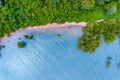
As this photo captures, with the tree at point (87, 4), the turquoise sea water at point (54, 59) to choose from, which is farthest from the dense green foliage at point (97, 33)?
the tree at point (87, 4)

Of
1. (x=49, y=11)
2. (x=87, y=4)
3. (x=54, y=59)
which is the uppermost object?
(x=87, y=4)

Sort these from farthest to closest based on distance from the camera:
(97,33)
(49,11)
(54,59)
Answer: (54,59) < (97,33) < (49,11)

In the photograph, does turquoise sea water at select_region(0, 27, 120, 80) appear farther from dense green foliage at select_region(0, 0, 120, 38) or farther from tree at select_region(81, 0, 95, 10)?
tree at select_region(81, 0, 95, 10)

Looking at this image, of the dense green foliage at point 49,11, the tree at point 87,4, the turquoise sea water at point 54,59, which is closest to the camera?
the tree at point 87,4

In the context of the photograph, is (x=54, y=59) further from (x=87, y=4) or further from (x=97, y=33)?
(x=87, y=4)

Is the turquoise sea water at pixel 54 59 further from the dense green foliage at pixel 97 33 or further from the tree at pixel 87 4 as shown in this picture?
the tree at pixel 87 4

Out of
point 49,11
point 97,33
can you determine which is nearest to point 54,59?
point 49,11
